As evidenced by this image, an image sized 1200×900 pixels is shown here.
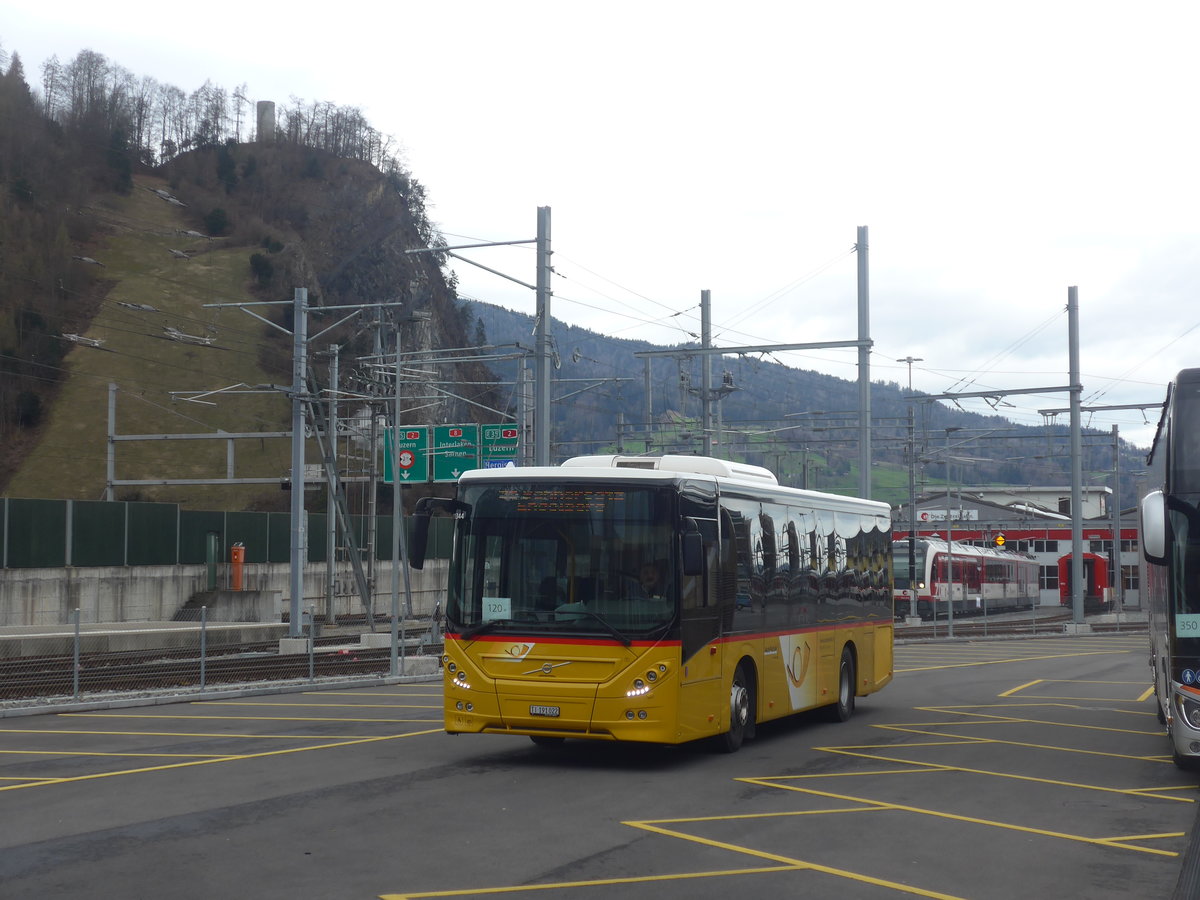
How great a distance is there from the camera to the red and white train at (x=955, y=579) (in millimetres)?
55188

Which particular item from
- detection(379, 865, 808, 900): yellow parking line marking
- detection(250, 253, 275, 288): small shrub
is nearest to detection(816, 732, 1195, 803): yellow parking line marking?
detection(379, 865, 808, 900): yellow parking line marking

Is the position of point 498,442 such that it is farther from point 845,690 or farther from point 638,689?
point 638,689

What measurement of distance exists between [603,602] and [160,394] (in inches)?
2876

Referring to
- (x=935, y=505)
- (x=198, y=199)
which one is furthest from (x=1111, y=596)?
(x=198, y=199)

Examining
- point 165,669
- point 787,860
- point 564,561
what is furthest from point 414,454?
point 787,860

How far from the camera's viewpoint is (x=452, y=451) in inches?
2089

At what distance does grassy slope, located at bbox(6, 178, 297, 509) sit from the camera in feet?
246

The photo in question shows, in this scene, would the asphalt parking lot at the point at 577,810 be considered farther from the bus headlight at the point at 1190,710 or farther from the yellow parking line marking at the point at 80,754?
the bus headlight at the point at 1190,710

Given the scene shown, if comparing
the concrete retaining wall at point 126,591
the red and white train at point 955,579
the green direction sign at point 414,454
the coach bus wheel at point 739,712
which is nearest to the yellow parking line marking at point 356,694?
the coach bus wheel at point 739,712

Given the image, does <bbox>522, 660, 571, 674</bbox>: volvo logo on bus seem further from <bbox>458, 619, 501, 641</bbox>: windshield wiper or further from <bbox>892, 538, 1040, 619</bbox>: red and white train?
<bbox>892, 538, 1040, 619</bbox>: red and white train

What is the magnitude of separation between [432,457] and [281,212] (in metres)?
67.5

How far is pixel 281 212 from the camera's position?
115 meters

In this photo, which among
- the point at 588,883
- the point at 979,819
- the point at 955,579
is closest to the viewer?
the point at 588,883

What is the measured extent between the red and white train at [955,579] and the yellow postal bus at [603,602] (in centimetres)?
3392
